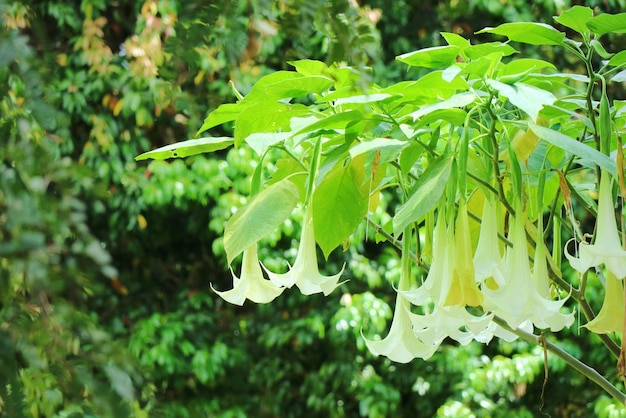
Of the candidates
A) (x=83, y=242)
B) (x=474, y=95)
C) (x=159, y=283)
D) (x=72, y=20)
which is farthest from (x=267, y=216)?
(x=159, y=283)

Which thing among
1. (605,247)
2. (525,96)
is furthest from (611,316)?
(525,96)

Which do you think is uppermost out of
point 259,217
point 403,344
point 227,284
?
point 259,217

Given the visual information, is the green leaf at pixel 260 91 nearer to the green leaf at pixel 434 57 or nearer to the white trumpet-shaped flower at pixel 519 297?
the green leaf at pixel 434 57

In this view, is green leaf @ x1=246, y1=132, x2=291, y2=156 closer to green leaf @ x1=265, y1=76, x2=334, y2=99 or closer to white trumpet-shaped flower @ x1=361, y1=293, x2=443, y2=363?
green leaf @ x1=265, y1=76, x2=334, y2=99

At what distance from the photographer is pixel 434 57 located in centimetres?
60

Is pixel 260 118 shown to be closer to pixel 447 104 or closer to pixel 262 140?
pixel 262 140

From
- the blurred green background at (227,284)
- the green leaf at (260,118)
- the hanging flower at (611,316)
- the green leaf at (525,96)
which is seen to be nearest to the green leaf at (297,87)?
the green leaf at (260,118)

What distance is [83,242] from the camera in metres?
0.27

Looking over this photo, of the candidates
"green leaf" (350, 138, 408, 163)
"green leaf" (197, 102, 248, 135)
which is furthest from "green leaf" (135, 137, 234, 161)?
"green leaf" (350, 138, 408, 163)

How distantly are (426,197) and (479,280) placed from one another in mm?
73

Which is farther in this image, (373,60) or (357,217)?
(357,217)

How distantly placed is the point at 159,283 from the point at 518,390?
1.07 meters

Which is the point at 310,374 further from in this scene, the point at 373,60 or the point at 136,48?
the point at 373,60

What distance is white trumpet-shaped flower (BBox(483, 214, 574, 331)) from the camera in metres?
0.51
